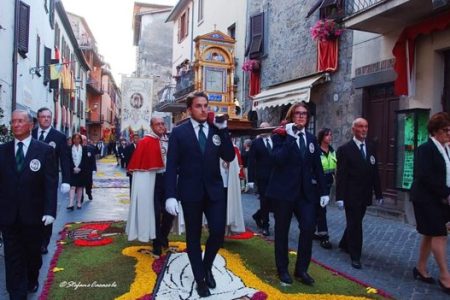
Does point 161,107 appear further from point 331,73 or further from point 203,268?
point 203,268

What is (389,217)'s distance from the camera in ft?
32.6

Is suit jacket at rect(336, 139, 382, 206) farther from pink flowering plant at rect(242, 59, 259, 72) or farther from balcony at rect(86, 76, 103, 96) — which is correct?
balcony at rect(86, 76, 103, 96)

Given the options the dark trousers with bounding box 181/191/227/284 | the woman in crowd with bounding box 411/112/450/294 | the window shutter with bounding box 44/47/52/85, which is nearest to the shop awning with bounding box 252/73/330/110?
the woman in crowd with bounding box 411/112/450/294

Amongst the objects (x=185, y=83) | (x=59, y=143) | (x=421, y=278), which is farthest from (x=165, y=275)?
(x=185, y=83)

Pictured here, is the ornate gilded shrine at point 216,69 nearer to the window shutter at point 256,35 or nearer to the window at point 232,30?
the window shutter at point 256,35

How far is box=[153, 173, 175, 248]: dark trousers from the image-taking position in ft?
20.3

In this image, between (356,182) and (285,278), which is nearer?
(285,278)

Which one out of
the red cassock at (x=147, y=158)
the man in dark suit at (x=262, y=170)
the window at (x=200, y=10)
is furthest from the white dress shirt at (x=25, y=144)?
the window at (x=200, y=10)

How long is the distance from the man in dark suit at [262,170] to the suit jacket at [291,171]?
8.74ft

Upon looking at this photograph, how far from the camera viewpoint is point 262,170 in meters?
7.96

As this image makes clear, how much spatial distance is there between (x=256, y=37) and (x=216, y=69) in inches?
74.8

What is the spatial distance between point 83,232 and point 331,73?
7799 millimetres

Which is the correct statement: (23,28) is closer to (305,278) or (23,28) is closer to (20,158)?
(20,158)

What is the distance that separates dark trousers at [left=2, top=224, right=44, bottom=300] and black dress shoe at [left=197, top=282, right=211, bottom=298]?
5.05ft
